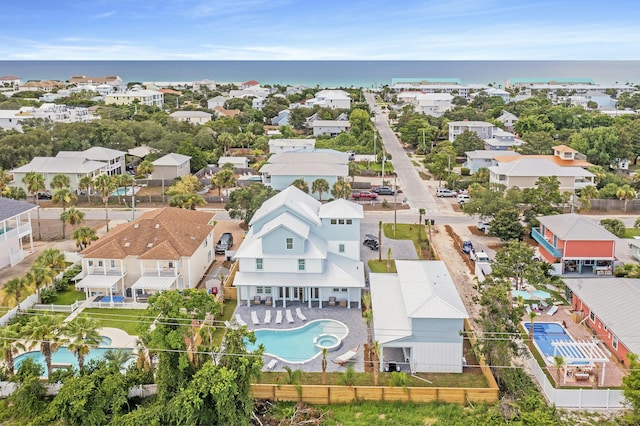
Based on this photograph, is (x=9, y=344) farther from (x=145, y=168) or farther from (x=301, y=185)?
(x=145, y=168)

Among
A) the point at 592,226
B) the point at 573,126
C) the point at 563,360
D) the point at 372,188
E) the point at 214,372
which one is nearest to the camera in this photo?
the point at 214,372

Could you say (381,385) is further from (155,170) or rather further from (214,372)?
(155,170)

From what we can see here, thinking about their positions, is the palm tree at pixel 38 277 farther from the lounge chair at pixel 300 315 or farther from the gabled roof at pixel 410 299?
the gabled roof at pixel 410 299

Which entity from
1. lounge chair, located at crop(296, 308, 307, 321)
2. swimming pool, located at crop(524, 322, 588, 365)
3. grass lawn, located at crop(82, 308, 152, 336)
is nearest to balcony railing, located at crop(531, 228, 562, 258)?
swimming pool, located at crop(524, 322, 588, 365)

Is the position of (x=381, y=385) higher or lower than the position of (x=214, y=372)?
lower

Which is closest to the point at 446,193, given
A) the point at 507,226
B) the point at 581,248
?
the point at 507,226

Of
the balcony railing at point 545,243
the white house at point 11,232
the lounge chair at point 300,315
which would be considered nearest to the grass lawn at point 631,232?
the balcony railing at point 545,243

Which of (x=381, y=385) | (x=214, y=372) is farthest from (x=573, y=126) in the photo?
(x=214, y=372)
